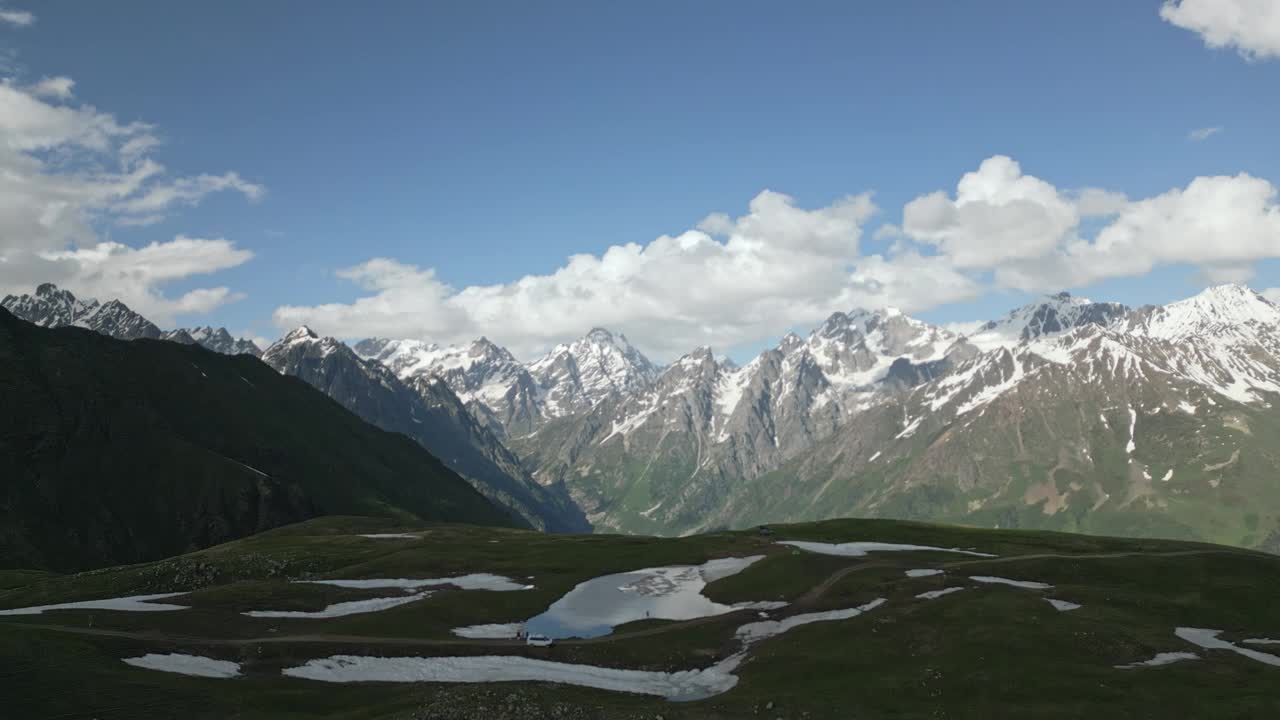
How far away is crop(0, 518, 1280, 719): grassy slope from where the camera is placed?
5953 centimetres

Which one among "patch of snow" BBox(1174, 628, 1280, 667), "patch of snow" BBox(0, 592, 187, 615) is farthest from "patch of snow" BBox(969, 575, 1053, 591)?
"patch of snow" BBox(0, 592, 187, 615)

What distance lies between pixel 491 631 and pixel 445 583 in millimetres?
26978

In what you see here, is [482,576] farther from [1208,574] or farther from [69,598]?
[1208,574]

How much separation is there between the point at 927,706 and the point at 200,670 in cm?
5703

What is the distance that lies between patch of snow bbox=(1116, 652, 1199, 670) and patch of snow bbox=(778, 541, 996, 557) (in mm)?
58366

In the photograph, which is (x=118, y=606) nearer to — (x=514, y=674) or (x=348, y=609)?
(x=348, y=609)

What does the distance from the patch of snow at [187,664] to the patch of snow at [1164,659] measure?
73386 millimetres

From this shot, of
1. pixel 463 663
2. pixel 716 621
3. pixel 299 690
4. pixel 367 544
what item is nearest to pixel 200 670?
pixel 299 690

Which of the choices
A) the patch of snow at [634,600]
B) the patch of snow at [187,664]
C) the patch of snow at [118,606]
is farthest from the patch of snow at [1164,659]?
the patch of snow at [118,606]

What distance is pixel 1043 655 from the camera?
235 feet

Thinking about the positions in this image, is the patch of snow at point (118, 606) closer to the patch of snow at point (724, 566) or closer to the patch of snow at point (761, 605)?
the patch of snow at point (761, 605)

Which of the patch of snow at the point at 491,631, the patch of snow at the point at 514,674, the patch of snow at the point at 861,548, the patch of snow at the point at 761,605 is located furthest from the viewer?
the patch of snow at the point at 861,548

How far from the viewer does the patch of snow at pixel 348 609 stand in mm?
91988

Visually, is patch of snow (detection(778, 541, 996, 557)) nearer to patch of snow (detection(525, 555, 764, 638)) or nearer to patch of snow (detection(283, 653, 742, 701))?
patch of snow (detection(525, 555, 764, 638))
